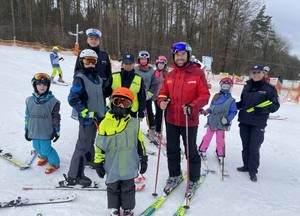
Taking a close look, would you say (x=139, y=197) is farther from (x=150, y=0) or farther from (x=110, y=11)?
(x=150, y=0)

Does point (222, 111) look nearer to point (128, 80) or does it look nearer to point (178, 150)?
point (178, 150)

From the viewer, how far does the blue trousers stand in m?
4.26

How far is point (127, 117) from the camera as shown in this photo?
311 centimetres

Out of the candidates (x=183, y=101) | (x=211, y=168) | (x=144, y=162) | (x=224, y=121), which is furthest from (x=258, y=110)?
(x=144, y=162)

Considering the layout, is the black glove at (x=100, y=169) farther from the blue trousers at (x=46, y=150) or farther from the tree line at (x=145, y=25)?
the tree line at (x=145, y=25)

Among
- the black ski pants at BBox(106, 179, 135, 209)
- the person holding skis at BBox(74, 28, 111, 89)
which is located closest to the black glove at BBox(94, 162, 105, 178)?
the black ski pants at BBox(106, 179, 135, 209)

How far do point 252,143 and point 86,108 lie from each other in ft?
9.85

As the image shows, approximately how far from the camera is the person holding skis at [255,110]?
4688 millimetres

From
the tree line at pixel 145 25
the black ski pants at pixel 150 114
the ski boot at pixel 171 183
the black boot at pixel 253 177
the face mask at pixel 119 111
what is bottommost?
the black boot at pixel 253 177

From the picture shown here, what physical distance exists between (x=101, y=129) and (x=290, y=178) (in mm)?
4069

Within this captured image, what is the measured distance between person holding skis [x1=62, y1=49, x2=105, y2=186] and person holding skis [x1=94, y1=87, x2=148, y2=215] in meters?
0.77

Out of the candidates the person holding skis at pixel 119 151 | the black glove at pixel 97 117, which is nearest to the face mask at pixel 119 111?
the person holding skis at pixel 119 151

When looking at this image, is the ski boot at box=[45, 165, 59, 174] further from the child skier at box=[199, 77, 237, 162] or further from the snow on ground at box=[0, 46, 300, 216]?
the child skier at box=[199, 77, 237, 162]

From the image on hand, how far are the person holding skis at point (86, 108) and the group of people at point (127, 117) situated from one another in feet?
0.04
